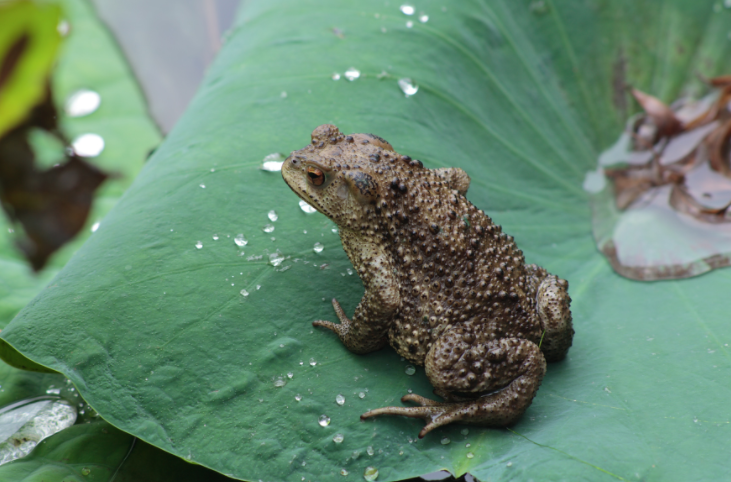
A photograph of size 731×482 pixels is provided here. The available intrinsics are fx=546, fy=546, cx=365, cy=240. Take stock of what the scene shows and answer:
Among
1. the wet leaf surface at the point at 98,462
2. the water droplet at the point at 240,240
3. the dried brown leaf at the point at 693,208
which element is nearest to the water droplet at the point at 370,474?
the wet leaf surface at the point at 98,462

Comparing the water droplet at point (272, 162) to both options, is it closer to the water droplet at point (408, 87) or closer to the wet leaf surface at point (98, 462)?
the water droplet at point (408, 87)

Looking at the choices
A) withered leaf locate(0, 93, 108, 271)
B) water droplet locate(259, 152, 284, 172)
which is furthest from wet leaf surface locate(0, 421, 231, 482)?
withered leaf locate(0, 93, 108, 271)

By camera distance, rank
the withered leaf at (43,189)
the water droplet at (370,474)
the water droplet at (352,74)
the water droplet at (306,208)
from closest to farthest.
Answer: the water droplet at (370,474) < the water droplet at (306,208) < the water droplet at (352,74) < the withered leaf at (43,189)

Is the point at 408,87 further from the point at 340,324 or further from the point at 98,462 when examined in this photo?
the point at 98,462

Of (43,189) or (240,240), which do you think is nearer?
(240,240)

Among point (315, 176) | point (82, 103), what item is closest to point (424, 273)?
point (315, 176)

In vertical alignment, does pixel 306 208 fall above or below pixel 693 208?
above

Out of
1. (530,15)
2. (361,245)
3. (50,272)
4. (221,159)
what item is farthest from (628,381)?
(50,272)
